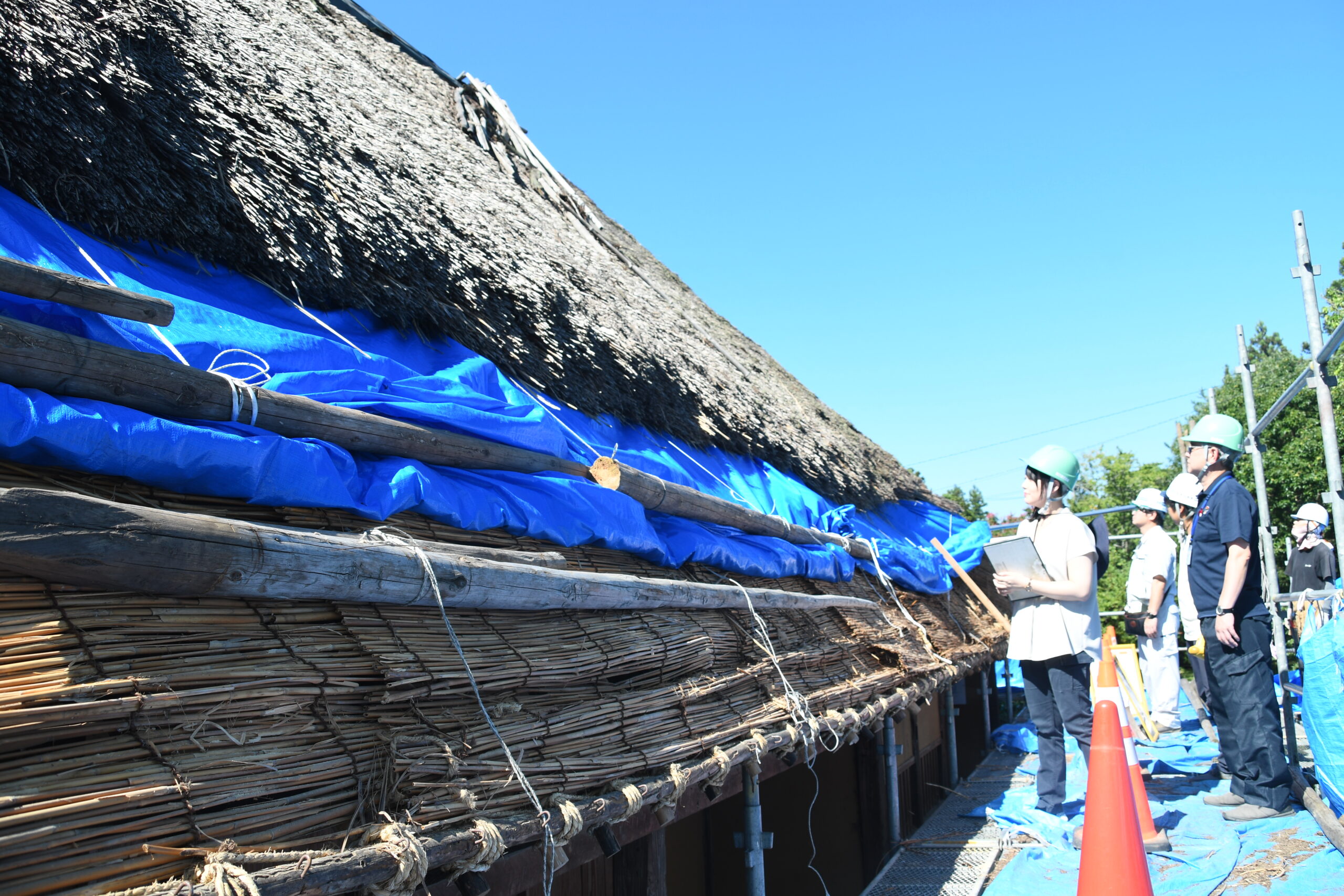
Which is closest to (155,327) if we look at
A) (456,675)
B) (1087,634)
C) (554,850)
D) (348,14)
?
(456,675)

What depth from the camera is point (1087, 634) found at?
13.7 ft

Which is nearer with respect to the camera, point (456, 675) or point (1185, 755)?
point (456, 675)

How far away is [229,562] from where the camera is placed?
159 centimetres

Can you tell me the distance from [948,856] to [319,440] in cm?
369

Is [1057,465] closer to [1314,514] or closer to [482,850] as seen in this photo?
[482,850]

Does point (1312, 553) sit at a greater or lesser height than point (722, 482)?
lesser

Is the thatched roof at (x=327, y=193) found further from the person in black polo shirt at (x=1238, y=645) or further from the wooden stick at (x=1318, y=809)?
the wooden stick at (x=1318, y=809)

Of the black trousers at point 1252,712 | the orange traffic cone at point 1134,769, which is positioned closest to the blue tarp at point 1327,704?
the black trousers at point 1252,712

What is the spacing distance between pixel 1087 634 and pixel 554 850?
124 inches

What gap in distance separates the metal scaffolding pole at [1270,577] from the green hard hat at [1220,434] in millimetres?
610

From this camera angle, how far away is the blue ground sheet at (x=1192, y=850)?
10.8ft

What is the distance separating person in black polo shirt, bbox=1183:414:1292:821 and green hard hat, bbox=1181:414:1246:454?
0.19 ft

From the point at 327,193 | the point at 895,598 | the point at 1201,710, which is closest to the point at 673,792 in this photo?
the point at 327,193

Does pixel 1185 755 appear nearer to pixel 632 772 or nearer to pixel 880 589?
pixel 880 589
